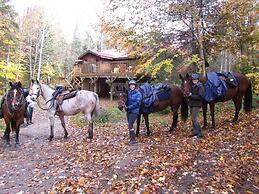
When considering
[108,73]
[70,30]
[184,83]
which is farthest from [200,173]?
[70,30]

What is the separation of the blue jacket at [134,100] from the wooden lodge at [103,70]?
47.1ft

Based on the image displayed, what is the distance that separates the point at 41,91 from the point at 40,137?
190 cm

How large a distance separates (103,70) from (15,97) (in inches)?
718

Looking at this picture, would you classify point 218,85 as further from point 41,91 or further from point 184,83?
point 41,91

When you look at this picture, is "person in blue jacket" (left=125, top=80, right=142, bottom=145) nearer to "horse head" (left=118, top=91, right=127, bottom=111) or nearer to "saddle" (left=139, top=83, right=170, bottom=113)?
"horse head" (left=118, top=91, right=127, bottom=111)

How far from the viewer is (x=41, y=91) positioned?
8578 millimetres

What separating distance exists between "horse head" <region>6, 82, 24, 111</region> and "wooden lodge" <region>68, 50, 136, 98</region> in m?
13.9

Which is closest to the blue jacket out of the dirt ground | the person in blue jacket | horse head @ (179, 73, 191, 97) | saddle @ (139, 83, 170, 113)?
the person in blue jacket

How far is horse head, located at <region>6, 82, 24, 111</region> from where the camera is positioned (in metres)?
7.44

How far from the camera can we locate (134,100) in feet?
22.9

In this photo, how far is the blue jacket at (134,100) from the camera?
6.98 metres

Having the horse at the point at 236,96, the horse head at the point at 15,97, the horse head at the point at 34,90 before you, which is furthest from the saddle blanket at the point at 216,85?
the horse head at the point at 15,97

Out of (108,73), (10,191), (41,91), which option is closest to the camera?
(10,191)

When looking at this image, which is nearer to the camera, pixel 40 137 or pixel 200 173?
pixel 200 173
